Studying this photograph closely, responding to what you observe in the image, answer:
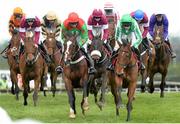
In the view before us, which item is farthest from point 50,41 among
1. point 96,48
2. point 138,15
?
point 96,48

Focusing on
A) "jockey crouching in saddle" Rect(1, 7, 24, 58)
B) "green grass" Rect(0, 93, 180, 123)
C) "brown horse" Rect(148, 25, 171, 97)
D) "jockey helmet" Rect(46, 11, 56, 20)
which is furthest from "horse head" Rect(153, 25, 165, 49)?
"jockey crouching in saddle" Rect(1, 7, 24, 58)

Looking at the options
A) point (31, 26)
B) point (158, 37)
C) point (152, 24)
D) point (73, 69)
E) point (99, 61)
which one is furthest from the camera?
point (152, 24)

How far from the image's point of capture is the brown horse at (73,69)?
10984mm

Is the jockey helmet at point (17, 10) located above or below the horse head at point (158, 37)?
above

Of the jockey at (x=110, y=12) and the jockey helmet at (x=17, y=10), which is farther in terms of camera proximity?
the jockey helmet at (x=17, y=10)

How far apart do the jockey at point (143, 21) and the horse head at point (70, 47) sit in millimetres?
6085

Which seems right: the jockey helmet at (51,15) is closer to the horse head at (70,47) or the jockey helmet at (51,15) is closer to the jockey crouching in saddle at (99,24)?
the jockey crouching in saddle at (99,24)

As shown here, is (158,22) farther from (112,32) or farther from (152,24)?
(112,32)

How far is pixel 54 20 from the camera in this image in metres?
18.6

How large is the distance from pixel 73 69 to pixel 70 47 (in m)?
0.67

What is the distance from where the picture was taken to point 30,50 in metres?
13.9

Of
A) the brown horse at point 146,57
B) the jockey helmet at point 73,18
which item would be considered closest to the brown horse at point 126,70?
the jockey helmet at point 73,18

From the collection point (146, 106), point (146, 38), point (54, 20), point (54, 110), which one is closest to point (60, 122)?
point (54, 110)

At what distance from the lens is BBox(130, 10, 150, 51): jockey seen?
56.0ft
